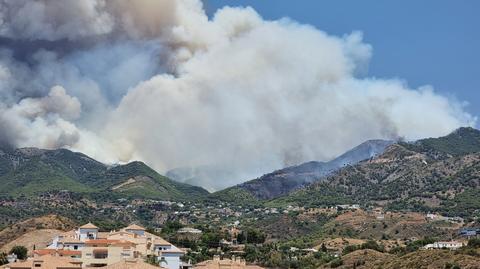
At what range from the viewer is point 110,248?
3004 inches

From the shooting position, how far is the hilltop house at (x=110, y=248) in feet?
251

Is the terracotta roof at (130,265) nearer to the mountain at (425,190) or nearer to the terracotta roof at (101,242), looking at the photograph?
Answer: the terracotta roof at (101,242)

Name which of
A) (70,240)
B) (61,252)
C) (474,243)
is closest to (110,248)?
(61,252)

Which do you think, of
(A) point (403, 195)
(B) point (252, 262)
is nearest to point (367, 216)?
(A) point (403, 195)

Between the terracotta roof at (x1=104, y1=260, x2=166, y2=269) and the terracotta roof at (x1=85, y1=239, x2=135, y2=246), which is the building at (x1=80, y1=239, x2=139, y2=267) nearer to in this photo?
the terracotta roof at (x1=85, y1=239, x2=135, y2=246)

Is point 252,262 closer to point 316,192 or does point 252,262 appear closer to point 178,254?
point 178,254

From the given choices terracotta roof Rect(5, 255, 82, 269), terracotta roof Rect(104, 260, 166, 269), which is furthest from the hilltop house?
terracotta roof Rect(5, 255, 82, 269)

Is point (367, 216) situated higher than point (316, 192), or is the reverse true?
point (316, 192)

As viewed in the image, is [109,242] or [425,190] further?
[425,190]

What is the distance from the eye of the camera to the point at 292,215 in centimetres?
15988

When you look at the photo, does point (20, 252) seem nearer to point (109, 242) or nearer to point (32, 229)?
point (109, 242)

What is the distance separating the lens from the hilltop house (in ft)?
251

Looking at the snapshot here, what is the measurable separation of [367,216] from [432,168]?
140 feet

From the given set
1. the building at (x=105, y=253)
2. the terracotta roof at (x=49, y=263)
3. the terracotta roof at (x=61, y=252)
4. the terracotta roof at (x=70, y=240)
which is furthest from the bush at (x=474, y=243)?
the terracotta roof at (x=49, y=263)
